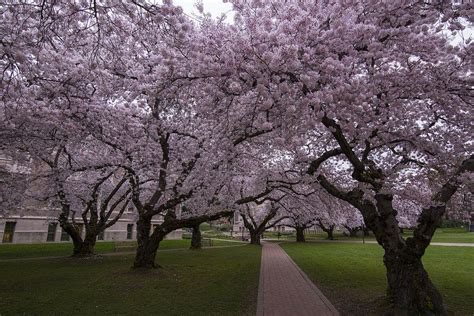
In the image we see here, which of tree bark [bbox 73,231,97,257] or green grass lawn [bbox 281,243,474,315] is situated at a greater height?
tree bark [bbox 73,231,97,257]

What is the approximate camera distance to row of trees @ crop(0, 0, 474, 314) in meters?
5.75

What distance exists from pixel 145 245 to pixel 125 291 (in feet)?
13.6

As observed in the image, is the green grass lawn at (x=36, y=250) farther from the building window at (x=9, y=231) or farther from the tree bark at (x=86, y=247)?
the building window at (x=9, y=231)

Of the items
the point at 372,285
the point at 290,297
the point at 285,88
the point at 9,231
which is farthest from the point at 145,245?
the point at 9,231

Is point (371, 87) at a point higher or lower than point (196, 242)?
higher

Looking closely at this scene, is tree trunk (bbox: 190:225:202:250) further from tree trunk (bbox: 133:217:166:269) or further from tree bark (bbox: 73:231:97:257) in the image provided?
tree trunk (bbox: 133:217:166:269)

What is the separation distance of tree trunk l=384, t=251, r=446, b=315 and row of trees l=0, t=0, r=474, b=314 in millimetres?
23

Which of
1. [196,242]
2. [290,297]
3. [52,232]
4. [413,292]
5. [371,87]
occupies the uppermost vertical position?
[371,87]

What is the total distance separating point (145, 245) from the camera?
13859 millimetres

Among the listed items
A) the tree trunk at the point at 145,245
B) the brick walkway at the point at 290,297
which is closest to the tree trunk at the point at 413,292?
the brick walkway at the point at 290,297

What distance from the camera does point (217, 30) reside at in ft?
20.3

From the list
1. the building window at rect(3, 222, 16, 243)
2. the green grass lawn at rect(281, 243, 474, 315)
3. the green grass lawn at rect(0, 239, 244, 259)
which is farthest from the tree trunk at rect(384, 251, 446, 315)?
the building window at rect(3, 222, 16, 243)

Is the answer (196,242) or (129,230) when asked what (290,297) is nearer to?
(196,242)

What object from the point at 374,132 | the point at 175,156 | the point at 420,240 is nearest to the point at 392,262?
the point at 420,240
